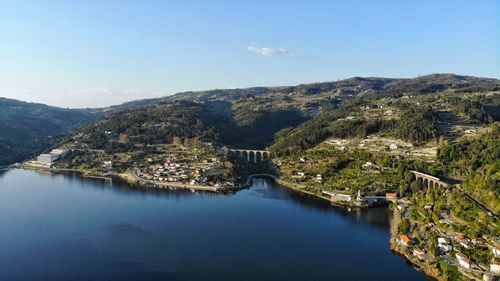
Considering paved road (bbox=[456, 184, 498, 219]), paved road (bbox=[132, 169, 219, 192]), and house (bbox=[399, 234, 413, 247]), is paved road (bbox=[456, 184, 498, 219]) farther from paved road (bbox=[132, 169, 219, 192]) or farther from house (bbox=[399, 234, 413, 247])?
paved road (bbox=[132, 169, 219, 192])

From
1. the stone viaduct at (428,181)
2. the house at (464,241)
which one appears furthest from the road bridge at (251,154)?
the house at (464,241)

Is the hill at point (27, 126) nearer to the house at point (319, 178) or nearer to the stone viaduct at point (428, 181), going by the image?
the house at point (319, 178)

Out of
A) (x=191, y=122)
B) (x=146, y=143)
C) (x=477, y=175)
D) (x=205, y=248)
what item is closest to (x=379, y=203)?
(x=477, y=175)

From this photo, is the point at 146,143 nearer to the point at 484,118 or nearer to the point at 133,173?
the point at 133,173

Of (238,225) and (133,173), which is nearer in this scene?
(238,225)

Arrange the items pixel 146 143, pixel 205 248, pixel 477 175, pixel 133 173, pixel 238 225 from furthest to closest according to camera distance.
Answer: pixel 146 143 < pixel 133 173 < pixel 477 175 < pixel 238 225 < pixel 205 248

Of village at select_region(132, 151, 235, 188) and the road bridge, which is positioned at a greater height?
the road bridge

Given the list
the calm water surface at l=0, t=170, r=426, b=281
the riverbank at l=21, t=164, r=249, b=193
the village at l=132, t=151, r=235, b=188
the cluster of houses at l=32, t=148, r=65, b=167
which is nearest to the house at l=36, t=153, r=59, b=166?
the cluster of houses at l=32, t=148, r=65, b=167
